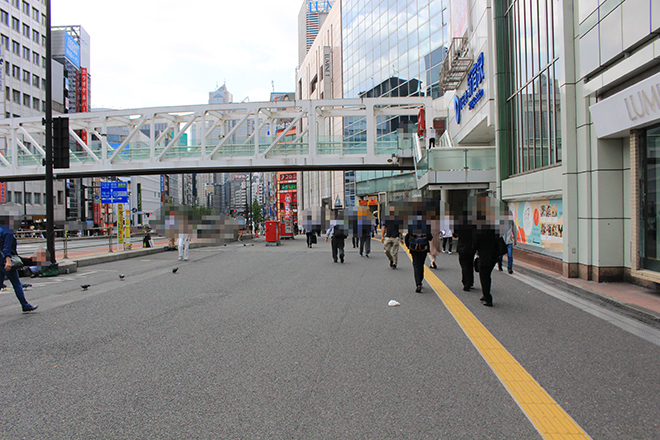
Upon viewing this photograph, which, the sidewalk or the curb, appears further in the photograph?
the curb

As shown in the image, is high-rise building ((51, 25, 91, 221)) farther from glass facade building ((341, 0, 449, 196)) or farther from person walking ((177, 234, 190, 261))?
person walking ((177, 234, 190, 261))

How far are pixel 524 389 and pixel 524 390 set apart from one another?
0.8 inches

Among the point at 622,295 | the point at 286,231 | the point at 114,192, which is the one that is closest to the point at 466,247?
the point at 622,295

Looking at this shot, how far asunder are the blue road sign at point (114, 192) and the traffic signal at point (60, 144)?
6.48 meters

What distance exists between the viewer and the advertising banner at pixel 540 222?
9.99 m

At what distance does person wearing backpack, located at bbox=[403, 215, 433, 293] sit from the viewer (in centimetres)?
771

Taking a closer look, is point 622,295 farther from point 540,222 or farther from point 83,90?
point 83,90

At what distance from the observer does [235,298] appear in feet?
23.9

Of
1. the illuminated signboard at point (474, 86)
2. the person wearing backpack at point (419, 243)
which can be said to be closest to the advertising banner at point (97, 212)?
the illuminated signboard at point (474, 86)

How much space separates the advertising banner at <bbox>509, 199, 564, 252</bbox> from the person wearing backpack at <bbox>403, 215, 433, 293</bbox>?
3.78 metres

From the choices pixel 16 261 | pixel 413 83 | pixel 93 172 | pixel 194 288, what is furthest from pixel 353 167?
pixel 16 261

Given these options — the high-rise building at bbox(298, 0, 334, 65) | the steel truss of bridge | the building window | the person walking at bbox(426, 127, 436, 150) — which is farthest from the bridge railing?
the high-rise building at bbox(298, 0, 334, 65)

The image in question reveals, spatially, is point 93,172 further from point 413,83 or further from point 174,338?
point 174,338

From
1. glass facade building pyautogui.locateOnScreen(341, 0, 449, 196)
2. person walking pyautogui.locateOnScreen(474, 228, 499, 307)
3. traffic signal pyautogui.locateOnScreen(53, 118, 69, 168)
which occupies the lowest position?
person walking pyautogui.locateOnScreen(474, 228, 499, 307)
